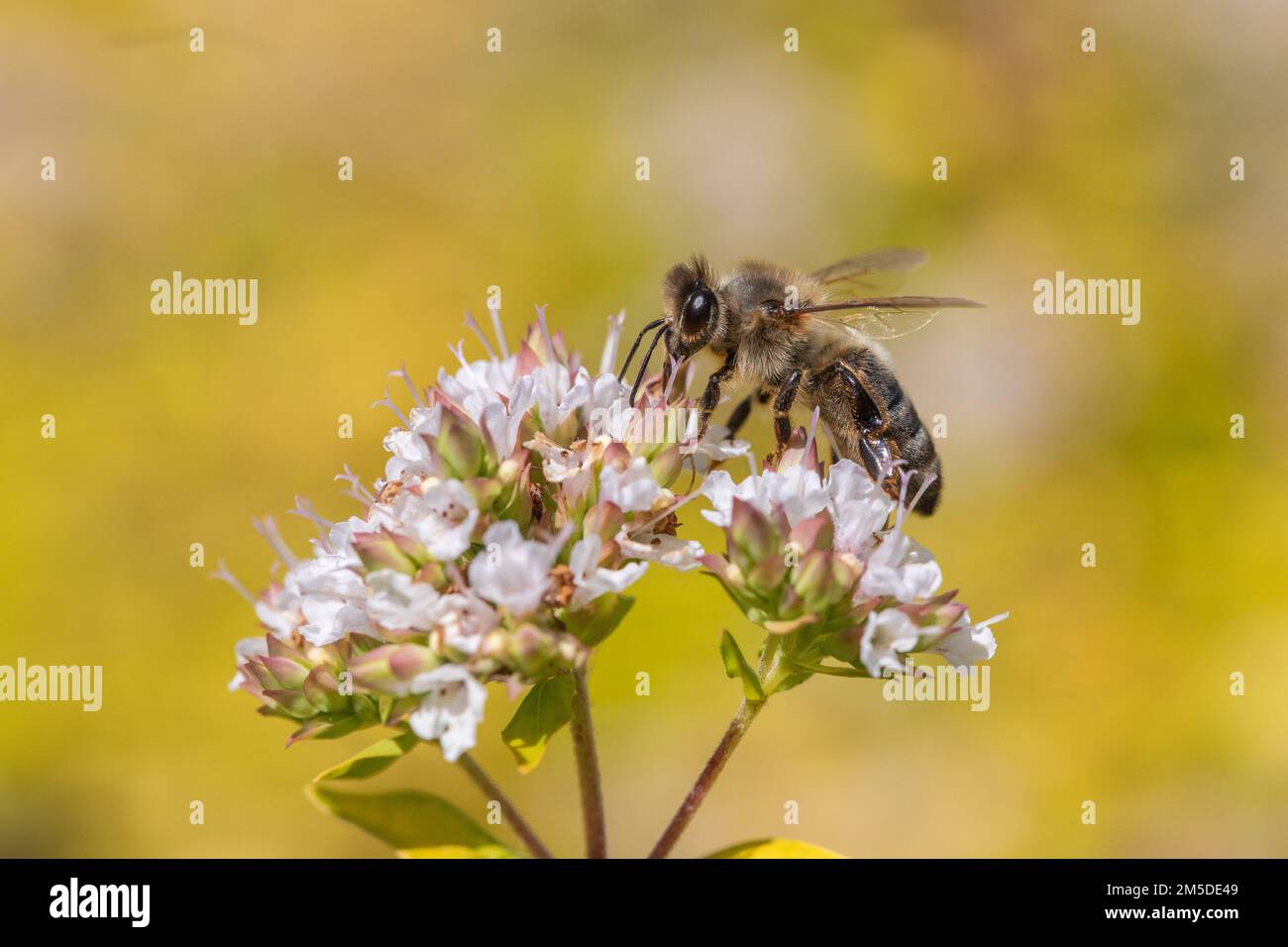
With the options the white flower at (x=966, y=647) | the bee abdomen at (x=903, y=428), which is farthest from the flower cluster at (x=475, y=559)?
the white flower at (x=966, y=647)

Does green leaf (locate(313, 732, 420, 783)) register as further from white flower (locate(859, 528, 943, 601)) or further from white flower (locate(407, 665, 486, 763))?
white flower (locate(859, 528, 943, 601))

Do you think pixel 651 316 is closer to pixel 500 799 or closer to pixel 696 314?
pixel 696 314

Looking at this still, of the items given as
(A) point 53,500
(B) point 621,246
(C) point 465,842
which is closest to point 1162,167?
(B) point 621,246

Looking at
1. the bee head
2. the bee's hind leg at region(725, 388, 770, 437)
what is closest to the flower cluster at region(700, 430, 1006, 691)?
the bee head

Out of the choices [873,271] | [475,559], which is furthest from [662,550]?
[873,271]

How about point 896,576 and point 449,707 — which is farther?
point 896,576

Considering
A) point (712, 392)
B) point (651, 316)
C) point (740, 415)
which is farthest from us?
point (651, 316)

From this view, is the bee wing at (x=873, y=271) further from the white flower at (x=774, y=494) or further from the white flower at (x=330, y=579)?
the white flower at (x=330, y=579)
